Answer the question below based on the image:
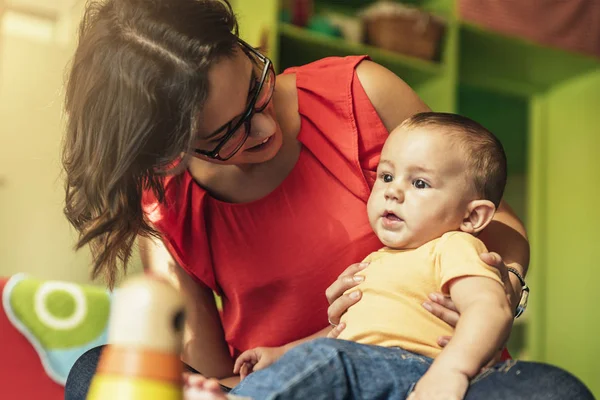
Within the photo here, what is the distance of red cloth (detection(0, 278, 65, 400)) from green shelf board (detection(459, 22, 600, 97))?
179 centimetres

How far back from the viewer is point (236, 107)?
0.86 meters

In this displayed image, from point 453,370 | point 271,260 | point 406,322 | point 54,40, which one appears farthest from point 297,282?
point 54,40

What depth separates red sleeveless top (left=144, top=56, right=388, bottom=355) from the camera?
1042 millimetres

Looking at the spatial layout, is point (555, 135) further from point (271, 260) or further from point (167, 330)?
point (167, 330)

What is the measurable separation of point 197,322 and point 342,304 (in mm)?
343

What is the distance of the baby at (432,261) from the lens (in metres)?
0.69

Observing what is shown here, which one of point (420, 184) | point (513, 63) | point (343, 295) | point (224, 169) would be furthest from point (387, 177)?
point (513, 63)

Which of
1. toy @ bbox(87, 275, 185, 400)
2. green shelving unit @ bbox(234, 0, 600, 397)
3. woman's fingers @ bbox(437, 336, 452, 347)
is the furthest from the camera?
green shelving unit @ bbox(234, 0, 600, 397)

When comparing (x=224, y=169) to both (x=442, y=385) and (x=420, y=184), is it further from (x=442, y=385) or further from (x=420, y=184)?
(x=442, y=385)

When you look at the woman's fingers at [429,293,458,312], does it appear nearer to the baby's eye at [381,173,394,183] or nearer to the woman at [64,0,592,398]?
the woman at [64,0,592,398]

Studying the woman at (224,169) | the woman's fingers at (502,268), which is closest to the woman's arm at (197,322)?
the woman at (224,169)

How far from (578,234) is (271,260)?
2078 mm

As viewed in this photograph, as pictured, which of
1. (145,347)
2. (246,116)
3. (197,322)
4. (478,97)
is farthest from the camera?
(478,97)

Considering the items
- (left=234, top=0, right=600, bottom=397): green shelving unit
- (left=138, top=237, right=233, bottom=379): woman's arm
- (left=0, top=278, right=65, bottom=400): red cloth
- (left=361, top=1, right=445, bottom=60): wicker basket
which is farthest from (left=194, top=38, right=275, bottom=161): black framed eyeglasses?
(left=234, top=0, right=600, bottom=397): green shelving unit
